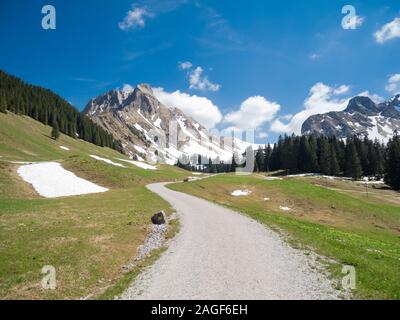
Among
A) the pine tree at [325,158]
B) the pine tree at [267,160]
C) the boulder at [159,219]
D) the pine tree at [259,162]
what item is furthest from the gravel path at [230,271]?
the pine tree at [259,162]

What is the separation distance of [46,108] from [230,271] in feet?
507

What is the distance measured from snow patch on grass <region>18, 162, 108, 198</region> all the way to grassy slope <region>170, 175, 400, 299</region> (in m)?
19.0

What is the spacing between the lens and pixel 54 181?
58719 millimetres

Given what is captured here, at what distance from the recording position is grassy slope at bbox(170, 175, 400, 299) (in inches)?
642

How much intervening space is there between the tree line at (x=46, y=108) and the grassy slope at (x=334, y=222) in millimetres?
90766

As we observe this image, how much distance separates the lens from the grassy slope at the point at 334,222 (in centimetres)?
1630

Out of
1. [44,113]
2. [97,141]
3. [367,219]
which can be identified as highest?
[44,113]

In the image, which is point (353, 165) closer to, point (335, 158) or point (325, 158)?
point (335, 158)

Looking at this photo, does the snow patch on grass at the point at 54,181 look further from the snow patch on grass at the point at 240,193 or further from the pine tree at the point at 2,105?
the pine tree at the point at 2,105
